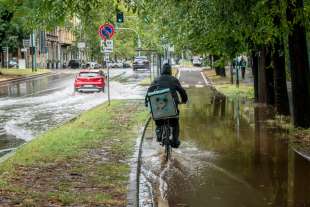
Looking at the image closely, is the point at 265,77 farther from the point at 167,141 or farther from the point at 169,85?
the point at 167,141

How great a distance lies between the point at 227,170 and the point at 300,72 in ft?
18.3

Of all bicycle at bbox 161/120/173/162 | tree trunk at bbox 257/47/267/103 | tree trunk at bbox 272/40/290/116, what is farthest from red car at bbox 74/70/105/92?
bicycle at bbox 161/120/173/162

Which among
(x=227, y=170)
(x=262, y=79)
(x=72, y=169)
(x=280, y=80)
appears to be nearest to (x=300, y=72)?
(x=280, y=80)

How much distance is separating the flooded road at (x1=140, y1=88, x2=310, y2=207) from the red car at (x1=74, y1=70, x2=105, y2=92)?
21346 millimetres

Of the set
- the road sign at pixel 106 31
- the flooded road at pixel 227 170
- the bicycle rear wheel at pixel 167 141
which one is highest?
the road sign at pixel 106 31

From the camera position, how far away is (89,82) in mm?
39375

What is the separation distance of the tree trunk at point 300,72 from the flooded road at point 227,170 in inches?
27.4

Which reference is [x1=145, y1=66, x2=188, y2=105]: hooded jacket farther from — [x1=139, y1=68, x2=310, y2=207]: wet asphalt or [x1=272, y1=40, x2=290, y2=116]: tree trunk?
[x1=272, y1=40, x2=290, y2=116]: tree trunk

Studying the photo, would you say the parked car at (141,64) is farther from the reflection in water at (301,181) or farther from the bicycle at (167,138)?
the reflection in water at (301,181)

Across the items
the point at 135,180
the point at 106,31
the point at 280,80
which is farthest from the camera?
the point at 106,31

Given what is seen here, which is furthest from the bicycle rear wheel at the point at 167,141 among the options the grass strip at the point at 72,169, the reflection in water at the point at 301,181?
the reflection in water at the point at 301,181

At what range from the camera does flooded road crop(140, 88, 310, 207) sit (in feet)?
29.1

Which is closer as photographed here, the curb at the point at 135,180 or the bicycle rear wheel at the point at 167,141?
the curb at the point at 135,180

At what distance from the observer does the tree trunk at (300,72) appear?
15.6 meters
